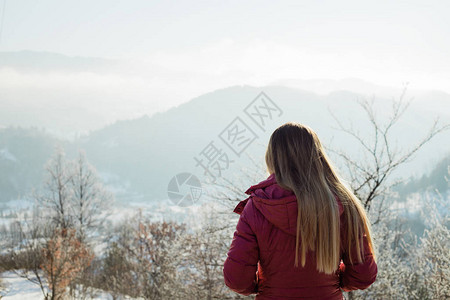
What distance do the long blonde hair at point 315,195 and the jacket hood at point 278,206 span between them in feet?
0.08

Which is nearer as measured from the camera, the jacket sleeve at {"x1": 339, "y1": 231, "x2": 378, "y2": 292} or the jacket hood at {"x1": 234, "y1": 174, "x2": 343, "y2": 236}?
the jacket hood at {"x1": 234, "y1": 174, "x2": 343, "y2": 236}

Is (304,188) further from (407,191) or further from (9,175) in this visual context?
(9,175)

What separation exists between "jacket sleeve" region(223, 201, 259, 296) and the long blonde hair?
186mm

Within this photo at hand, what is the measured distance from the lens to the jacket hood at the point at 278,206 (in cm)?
153

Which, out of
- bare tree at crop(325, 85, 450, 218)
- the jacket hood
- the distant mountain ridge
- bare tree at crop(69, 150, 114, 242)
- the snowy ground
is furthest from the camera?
the distant mountain ridge

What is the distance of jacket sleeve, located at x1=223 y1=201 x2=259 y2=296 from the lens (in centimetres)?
161

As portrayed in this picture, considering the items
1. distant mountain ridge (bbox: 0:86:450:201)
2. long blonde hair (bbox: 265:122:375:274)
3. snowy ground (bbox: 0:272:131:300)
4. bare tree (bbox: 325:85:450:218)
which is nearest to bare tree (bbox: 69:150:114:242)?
snowy ground (bbox: 0:272:131:300)

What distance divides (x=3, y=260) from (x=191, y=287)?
29.6ft

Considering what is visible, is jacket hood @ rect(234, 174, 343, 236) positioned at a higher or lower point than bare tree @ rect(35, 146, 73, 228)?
higher

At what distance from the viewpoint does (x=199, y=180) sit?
35.0 ft

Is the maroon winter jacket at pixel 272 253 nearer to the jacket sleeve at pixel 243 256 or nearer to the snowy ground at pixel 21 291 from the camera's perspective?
the jacket sleeve at pixel 243 256

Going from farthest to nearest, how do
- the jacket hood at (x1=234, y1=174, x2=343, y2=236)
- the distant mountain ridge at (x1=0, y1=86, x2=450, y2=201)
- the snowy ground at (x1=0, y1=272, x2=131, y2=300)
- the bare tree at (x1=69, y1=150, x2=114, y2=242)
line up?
the distant mountain ridge at (x1=0, y1=86, x2=450, y2=201) → the bare tree at (x1=69, y1=150, x2=114, y2=242) → the snowy ground at (x1=0, y1=272, x2=131, y2=300) → the jacket hood at (x1=234, y1=174, x2=343, y2=236)

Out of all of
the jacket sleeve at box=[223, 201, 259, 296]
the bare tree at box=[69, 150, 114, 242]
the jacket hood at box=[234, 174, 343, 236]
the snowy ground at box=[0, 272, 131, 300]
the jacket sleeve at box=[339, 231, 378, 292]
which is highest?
the jacket hood at box=[234, 174, 343, 236]

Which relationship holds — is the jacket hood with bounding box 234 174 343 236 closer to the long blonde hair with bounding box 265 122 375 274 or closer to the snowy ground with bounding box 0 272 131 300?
the long blonde hair with bounding box 265 122 375 274
